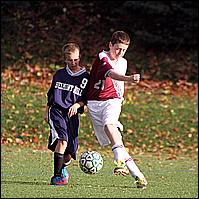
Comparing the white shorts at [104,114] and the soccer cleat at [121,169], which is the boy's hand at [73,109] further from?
the soccer cleat at [121,169]

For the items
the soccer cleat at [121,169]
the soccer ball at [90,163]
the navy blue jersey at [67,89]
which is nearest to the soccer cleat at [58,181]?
the soccer ball at [90,163]

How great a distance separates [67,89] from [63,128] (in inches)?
19.5

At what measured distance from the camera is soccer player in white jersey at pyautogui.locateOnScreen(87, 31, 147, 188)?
1012cm

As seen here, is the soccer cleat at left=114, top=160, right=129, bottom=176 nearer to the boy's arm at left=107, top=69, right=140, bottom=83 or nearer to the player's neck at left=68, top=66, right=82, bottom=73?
the boy's arm at left=107, top=69, right=140, bottom=83

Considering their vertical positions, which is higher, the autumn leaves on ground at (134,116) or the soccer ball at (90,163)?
the autumn leaves on ground at (134,116)

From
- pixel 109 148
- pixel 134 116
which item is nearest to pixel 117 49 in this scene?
pixel 109 148

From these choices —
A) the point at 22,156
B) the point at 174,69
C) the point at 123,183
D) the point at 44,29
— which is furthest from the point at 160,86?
the point at 123,183

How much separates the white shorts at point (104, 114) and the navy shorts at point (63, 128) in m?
0.25

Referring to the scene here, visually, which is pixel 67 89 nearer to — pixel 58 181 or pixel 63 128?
pixel 63 128

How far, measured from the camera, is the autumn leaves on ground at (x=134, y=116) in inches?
715

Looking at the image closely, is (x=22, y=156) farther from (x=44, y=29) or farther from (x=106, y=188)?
(x=44, y=29)

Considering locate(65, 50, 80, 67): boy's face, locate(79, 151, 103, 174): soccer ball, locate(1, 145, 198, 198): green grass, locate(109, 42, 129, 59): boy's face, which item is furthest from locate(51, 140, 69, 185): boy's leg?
locate(109, 42, 129, 59): boy's face

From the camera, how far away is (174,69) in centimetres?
2508

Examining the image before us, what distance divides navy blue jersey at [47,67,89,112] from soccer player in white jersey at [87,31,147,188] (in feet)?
0.48
